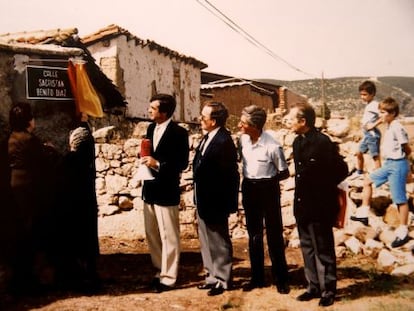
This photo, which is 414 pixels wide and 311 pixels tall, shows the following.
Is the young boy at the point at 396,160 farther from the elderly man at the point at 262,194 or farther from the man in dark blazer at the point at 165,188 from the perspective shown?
the man in dark blazer at the point at 165,188

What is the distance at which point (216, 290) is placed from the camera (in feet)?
11.9

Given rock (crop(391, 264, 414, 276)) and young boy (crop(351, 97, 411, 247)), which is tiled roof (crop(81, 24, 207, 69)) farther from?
rock (crop(391, 264, 414, 276))

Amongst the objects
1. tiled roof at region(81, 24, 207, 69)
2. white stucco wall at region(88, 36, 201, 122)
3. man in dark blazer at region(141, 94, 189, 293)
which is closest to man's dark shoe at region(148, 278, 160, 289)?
man in dark blazer at region(141, 94, 189, 293)

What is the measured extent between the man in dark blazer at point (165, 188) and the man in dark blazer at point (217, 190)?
0.19m

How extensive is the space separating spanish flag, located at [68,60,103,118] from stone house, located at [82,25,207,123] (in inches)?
279

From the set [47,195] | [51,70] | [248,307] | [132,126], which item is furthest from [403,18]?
[132,126]

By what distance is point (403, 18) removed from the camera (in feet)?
12.3

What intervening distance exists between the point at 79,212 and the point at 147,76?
9.17 m

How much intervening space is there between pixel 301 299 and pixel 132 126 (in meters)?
8.30

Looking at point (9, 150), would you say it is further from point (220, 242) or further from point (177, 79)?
point (177, 79)

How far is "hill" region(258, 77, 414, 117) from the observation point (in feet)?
15.4

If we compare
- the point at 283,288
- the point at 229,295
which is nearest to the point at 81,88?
the point at 229,295

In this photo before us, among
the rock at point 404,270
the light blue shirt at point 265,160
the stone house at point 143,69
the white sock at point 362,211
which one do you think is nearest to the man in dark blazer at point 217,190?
the light blue shirt at point 265,160

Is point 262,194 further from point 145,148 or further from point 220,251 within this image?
point 145,148
